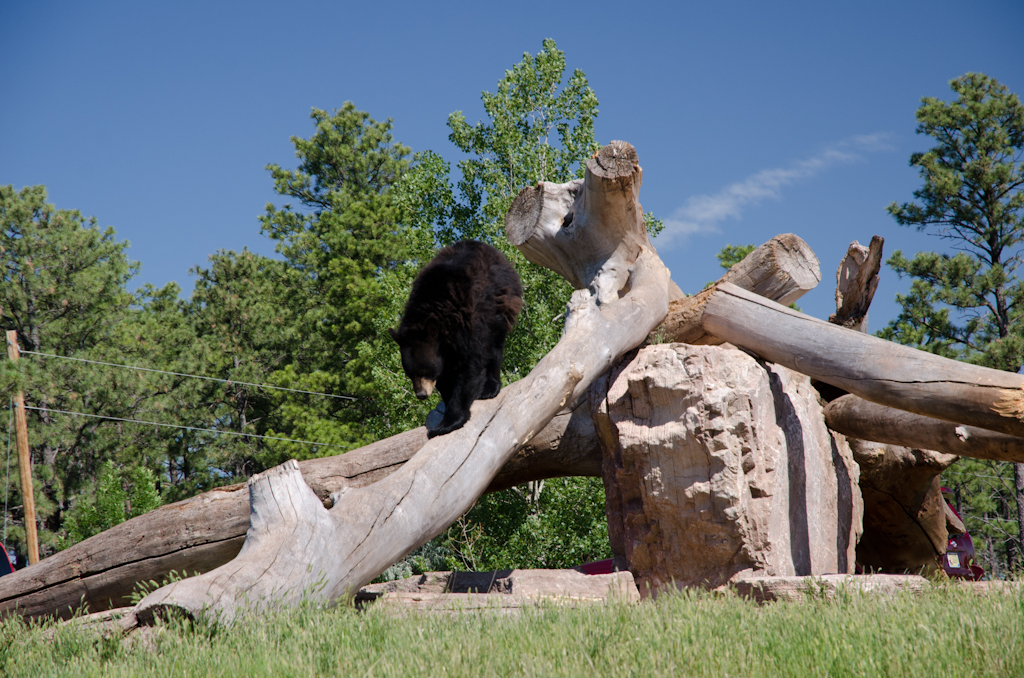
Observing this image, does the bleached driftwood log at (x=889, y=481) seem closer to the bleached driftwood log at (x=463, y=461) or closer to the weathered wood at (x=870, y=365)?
the weathered wood at (x=870, y=365)

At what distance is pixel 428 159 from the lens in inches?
599

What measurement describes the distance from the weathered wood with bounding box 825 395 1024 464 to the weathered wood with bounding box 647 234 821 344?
47.2 inches

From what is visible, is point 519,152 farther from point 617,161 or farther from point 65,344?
point 65,344

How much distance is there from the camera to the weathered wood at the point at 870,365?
14.8 ft

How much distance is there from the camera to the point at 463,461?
452 centimetres

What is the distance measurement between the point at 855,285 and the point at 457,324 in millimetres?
3691

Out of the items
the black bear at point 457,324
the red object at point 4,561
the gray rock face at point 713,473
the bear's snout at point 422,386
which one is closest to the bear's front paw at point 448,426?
the black bear at point 457,324

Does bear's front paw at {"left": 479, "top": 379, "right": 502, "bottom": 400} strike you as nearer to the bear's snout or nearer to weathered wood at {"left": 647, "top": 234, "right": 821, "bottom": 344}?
the bear's snout

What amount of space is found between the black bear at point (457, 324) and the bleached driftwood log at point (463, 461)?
1.64ft

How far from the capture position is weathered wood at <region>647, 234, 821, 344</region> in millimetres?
6562

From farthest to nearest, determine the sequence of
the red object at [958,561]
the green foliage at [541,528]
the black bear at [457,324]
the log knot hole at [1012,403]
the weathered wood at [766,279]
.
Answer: the green foliage at [541,528] → the red object at [958,561] → the weathered wood at [766,279] → the black bear at [457,324] → the log knot hole at [1012,403]

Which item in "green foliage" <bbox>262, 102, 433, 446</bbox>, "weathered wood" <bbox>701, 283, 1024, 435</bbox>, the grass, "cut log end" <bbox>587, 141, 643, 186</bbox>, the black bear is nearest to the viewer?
the grass

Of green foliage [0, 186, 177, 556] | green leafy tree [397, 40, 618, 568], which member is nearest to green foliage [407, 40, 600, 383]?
green leafy tree [397, 40, 618, 568]

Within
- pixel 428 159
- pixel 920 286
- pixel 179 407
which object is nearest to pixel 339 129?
pixel 179 407
